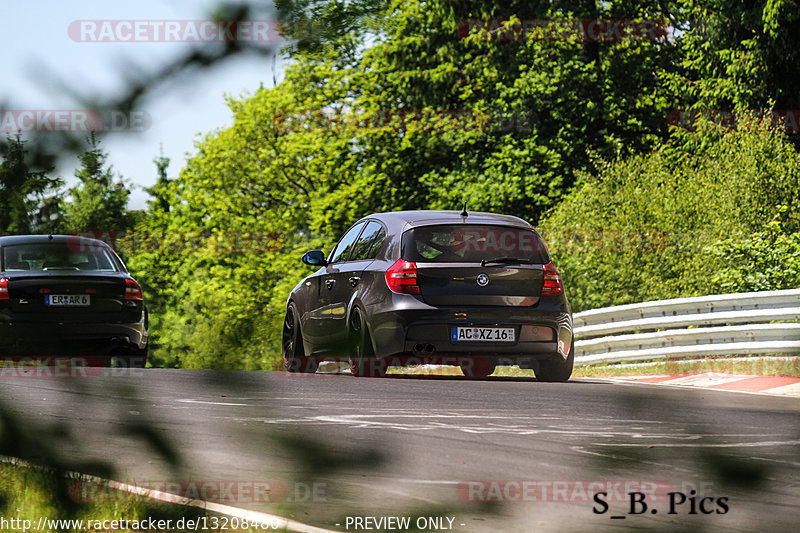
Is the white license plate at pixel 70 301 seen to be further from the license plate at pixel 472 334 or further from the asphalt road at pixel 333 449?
the license plate at pixel 472 334

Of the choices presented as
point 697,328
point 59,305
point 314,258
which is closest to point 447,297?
point 314,258

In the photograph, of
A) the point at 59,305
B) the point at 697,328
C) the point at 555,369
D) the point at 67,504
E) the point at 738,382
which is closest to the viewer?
the point at 59,305

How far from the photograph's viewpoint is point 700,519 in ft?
7.50

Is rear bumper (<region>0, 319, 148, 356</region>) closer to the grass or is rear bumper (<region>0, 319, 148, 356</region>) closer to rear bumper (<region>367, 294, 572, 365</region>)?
the grass

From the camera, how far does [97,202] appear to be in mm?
1775

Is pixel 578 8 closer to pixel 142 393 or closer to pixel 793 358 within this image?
pixel 142 393

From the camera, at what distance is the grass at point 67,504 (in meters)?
2.61

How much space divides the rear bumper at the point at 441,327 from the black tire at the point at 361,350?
0.59 feet

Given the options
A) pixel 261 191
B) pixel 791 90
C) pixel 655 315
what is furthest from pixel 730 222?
pixel 261 191

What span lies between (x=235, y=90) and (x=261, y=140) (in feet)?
2.38

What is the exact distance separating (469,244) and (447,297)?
2.00 feet

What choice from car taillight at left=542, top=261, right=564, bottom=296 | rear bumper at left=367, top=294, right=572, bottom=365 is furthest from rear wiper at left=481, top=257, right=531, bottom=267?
rear bumper at left=367, top=294, right=572, bottom=365

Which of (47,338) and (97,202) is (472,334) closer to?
(47,338)

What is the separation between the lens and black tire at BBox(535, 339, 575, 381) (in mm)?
12415
